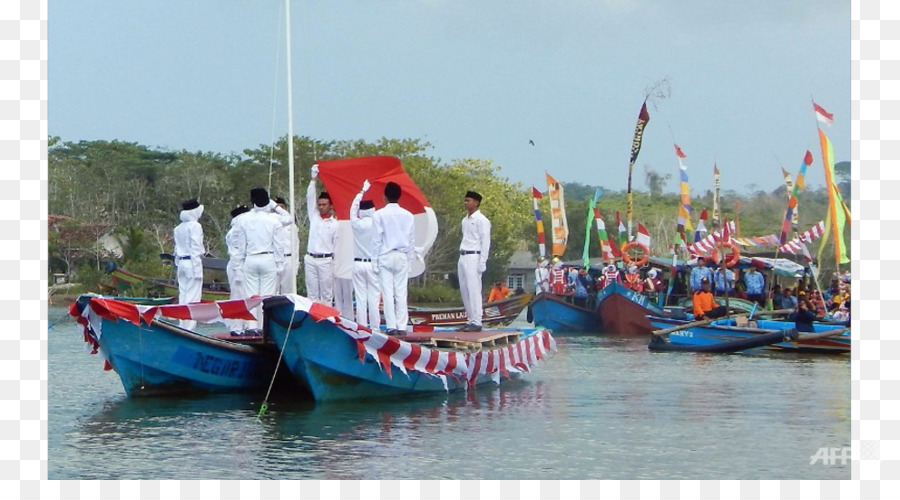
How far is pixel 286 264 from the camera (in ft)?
55.7

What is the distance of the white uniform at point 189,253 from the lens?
697 inches

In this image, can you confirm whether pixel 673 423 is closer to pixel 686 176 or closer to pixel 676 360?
pixel 676 360

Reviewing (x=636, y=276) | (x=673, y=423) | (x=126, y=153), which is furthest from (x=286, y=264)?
(x=126, y=153)

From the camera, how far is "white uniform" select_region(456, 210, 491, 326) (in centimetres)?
1711

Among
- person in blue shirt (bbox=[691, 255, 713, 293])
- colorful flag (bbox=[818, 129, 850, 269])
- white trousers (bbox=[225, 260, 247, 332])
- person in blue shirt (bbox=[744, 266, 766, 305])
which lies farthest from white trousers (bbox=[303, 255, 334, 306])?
person in blue shirt (bbox=[744, 266, 766, 305])

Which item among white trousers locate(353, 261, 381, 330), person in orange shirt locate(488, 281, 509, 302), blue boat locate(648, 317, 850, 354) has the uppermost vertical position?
white trousers locate(353, 261, 381, 330)

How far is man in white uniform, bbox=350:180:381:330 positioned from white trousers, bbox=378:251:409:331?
0.25m

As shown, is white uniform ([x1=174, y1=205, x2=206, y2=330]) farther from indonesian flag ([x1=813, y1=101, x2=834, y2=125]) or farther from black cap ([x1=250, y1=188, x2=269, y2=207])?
indonesian flag ([x1=813, y1=101, x2=834, y2=125])

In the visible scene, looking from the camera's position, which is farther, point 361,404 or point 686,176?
point 686,176

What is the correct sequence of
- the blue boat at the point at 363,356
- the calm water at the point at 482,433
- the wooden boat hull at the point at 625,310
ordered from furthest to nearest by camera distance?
the wooden boat hull at the point at 625,310, the blue boat at the point at 363,356, the calm water at the point at 482,433

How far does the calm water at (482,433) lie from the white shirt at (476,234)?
1855mm

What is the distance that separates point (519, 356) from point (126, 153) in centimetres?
4420

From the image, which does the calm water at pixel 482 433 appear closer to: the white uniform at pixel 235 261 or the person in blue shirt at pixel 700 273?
the white uniform at pixel 235 261

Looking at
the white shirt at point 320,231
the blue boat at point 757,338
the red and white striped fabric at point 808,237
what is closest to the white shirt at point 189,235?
the white shirt at point 320,231
